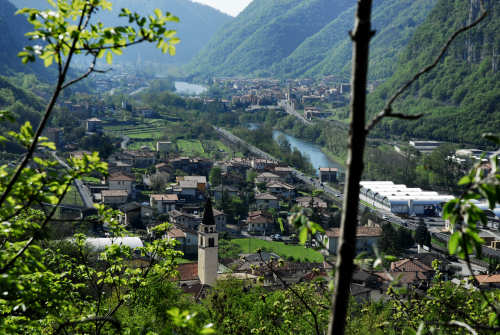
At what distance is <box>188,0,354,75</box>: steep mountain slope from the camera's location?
331 feet

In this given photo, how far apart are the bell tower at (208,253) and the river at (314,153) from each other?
1968 cm

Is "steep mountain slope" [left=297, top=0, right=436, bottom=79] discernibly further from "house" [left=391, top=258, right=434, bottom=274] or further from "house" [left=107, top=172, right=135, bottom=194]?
"house" [left=391, top=258, right=434, bottom=274]

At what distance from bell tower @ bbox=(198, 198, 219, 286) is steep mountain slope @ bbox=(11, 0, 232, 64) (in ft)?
387

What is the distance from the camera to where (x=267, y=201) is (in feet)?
79.3

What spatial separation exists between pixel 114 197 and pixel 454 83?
33828 millimetres

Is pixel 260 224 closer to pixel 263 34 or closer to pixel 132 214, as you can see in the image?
pixel 132 214

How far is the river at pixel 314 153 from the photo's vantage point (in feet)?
A: 111

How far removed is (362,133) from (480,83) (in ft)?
154

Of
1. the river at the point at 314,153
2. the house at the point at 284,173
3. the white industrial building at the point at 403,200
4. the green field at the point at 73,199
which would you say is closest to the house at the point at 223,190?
the house at the point at 284,173

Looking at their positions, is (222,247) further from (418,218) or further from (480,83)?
(480,83)

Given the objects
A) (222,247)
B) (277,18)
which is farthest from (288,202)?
(277,18)

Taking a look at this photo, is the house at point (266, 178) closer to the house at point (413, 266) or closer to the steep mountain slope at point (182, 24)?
the house at point (413, 266)

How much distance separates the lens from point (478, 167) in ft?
4.38

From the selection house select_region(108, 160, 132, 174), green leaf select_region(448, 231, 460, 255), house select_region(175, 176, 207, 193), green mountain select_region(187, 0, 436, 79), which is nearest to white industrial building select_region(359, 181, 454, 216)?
house select_region(175, 176, 207, 193)
